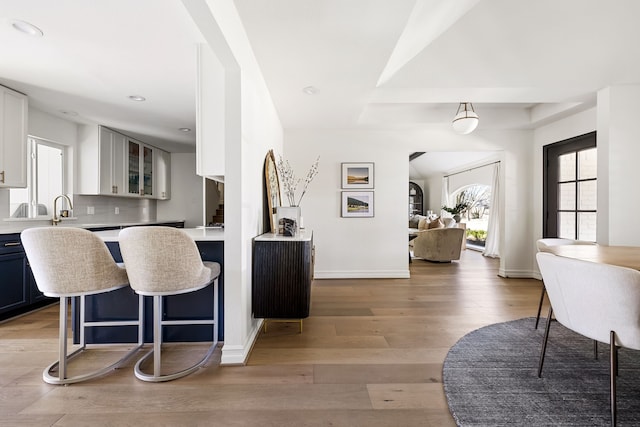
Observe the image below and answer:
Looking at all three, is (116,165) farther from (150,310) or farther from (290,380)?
(290,380)

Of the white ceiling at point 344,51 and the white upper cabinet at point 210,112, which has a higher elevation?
the white ceiling at point 344,51

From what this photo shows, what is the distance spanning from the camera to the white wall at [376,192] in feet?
15.0

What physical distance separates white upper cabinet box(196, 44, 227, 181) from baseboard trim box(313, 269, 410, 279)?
2716 millimetres

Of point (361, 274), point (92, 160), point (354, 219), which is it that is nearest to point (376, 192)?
point (354, 219)

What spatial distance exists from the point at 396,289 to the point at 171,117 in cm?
387

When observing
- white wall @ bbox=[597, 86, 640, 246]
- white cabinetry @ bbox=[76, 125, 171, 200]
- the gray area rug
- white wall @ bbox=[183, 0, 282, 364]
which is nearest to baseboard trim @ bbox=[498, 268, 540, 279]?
white wall @ bbox=[597, 86, 640, 246]

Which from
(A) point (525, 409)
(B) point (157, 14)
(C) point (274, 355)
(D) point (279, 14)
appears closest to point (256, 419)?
(C) point (274, 355)

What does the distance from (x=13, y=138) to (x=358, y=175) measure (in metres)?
4.16

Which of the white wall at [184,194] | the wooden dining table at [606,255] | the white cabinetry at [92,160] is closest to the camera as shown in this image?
the wooden dining table at [606,255]

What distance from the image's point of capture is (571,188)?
4125 mm

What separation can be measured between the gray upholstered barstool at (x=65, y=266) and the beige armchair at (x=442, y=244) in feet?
17.9

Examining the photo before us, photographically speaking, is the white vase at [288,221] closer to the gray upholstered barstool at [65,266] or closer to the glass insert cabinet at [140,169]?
the gray upholstered barstool at [65,266]

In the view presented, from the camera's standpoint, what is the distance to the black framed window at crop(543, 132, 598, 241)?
151 inches

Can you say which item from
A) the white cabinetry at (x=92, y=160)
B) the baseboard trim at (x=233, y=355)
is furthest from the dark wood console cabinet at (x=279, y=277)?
the white cabinetry at (x=92, y=160)
